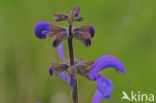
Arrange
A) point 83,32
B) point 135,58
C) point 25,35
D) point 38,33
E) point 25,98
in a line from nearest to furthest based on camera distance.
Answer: point 83,32 → point 38,33 → point 25,98 → point 135,58 → point 25,35

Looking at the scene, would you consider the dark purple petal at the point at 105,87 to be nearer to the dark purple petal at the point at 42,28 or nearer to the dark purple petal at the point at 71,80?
the dark purple petal at the point at 71,80

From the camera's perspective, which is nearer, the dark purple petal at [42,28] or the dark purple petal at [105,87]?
the dark purple petal at [105,87]

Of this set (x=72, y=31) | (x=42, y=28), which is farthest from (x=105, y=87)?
(x=42, y=28)

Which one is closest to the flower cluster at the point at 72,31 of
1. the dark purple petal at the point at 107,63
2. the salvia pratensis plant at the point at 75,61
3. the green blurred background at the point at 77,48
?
the salvia pratensis plant at the point at 75,61

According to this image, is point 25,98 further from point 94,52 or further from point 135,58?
point 135,58

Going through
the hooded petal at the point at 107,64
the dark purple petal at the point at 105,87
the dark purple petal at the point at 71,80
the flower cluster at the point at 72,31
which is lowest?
the dark purple petal at the point at 105,87

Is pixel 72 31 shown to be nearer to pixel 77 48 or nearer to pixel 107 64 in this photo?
pixel 107 64

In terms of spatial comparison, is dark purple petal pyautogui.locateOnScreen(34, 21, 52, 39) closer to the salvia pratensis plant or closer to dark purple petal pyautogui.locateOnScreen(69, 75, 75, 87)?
the salvia pratensis plant

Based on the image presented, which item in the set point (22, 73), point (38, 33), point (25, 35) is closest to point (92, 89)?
point (22, 73)
